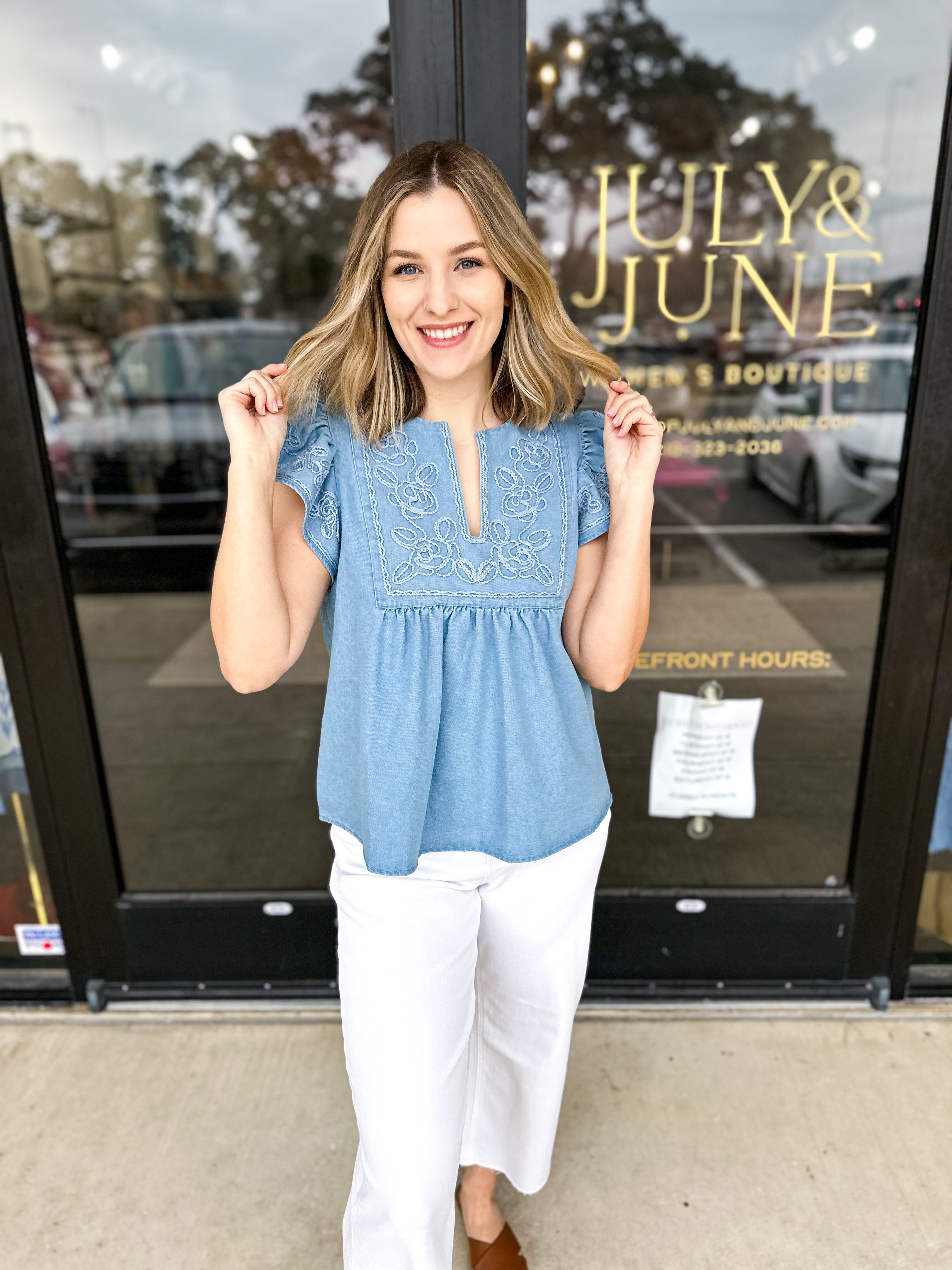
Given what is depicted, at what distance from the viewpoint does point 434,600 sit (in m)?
1.28

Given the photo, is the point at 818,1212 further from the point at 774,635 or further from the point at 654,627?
the point at 774,635

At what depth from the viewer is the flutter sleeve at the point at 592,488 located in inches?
55.1

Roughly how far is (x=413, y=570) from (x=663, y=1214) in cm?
134

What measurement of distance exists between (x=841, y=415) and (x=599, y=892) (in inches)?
54.0

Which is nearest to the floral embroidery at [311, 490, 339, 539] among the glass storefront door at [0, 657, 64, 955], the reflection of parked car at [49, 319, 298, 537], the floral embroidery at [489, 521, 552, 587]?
the floral embroidery at [489, 521, 552, 587]

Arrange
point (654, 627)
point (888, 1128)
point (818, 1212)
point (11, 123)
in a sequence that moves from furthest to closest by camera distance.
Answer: point (11, 123) < point (654, 627) < point (888, 1128) < point (818, 1212)

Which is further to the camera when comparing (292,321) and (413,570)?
(292,321)

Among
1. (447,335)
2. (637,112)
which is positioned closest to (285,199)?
(637,112)

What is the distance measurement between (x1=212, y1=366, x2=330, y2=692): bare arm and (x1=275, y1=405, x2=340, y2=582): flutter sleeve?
0.03 m

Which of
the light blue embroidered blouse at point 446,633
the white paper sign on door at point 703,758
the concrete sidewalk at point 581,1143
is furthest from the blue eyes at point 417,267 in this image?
the concrete sidewalk at point 581,1143

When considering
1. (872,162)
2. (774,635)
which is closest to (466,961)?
(774,635)

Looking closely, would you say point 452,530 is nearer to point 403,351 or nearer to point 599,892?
point 403,351

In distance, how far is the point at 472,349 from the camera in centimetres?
129

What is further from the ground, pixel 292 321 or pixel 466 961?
pixel 292 321
